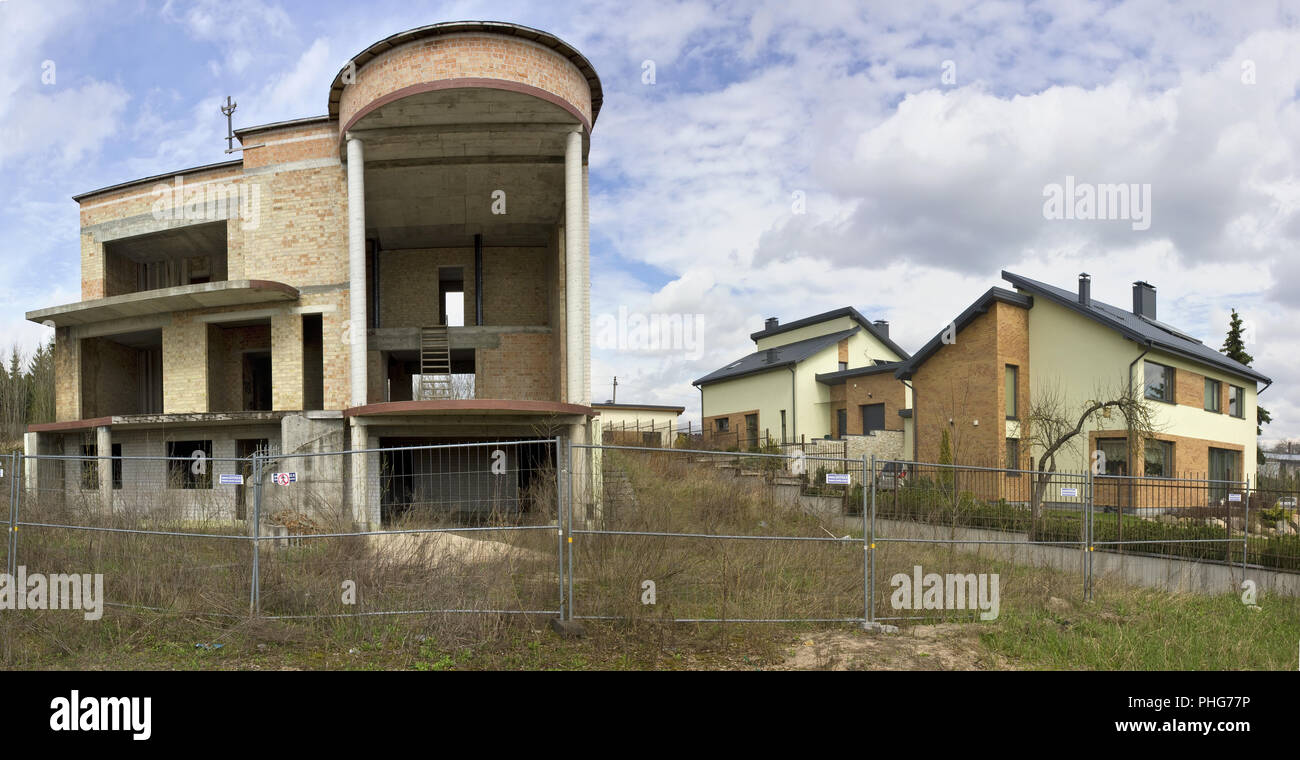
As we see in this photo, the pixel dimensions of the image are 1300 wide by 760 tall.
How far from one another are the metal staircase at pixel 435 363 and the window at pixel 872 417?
17.6 metres

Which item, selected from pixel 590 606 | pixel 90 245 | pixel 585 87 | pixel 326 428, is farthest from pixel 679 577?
pixel 90 245

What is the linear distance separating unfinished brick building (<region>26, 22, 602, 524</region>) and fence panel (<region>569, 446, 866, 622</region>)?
648 centimetres

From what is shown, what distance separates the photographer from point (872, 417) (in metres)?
→ 33.2

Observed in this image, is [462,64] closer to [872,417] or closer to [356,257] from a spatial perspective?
[356,257]

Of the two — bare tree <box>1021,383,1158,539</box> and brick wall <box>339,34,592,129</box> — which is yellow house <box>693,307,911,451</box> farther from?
brick wall <box>339,34,592,129</box>

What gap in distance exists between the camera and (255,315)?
20797 mm

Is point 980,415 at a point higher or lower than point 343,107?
lower

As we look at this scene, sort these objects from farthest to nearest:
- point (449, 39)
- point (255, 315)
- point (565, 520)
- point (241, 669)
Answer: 1. point (255, 315)
2. point (449, 39)
3. point (565, 520)
4. point (241, 669)

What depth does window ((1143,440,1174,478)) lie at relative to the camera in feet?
78.0

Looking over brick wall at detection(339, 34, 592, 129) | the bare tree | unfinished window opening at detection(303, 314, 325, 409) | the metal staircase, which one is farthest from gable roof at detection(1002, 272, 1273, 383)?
unfinished window opening at detection(303, 314, 325, 409)

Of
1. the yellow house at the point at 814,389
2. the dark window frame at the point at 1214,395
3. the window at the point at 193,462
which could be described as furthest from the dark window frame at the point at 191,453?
the dark window frame at the point at 1214,395

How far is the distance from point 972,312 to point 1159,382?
20.0 ft

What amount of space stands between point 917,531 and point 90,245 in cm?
2542
